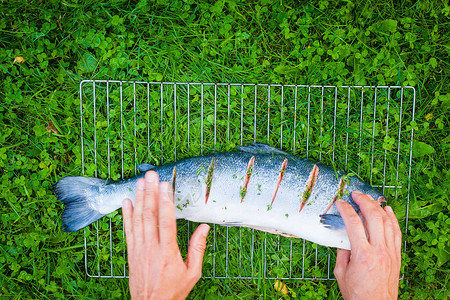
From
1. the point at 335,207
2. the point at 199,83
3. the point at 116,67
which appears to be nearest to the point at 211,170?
the point at 199,83

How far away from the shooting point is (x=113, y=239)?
312cm

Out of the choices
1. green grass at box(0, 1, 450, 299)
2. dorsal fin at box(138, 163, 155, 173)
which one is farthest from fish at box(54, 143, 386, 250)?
green grass at box(0, 1, 450, 299)

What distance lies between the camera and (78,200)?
2898mm

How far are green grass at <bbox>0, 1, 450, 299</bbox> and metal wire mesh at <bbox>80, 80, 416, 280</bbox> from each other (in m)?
0.02

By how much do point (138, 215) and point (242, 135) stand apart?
103cm

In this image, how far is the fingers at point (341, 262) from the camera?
284 cm

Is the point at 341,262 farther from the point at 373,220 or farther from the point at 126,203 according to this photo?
the point at 126,203

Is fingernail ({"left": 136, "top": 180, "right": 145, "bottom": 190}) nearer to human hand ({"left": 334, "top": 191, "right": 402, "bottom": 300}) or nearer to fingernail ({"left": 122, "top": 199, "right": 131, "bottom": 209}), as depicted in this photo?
fingernail ({"left": 122, "top": 199, "right": 131, "bottom": 209})

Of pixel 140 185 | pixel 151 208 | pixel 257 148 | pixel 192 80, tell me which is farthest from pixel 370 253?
pixel 192 80

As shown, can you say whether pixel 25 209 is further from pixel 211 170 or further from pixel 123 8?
pixel 123 8

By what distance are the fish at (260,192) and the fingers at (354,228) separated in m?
0.06

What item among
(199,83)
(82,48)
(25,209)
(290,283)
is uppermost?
(82,48)

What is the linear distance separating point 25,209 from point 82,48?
143 centimetres

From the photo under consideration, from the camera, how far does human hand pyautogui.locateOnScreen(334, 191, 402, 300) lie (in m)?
2.65
